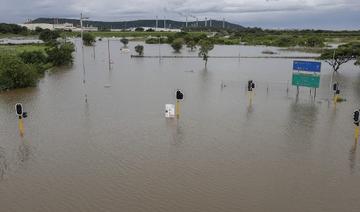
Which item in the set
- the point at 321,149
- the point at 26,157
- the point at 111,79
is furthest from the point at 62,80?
the point at 321,149

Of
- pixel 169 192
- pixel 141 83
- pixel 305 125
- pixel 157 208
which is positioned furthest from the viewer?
pixel 141 83

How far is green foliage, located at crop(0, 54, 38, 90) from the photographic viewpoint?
32281 millimetres

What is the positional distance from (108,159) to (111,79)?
79.9 feet

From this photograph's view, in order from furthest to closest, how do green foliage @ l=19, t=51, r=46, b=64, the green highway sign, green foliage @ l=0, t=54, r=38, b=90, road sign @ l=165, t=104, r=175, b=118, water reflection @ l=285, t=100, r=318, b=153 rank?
green foliage @ l=19, t=51, r=46, b=64
green foliage @ l=0, t=54, r=38, b=90
the green highway sign
road sign @ l=165, t=104, r=175, b=118
water reflection @ l=285, t=100, r=318, b=153

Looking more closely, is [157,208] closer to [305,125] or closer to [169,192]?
[169,192]

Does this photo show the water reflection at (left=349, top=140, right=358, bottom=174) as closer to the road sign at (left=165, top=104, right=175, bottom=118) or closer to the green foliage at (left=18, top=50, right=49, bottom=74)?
the road sign at (left=165, top=104, right=175, bottom=118)

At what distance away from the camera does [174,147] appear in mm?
17359

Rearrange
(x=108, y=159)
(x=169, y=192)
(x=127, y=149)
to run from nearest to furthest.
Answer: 1. (x=169, y=192)
2. (x=108, y=159)
3. (x=127, y=149)

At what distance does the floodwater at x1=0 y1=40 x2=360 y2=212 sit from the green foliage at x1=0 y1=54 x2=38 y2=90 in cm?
205

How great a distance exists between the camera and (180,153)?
54.4ft

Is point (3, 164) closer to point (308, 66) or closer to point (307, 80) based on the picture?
point (307, 80)

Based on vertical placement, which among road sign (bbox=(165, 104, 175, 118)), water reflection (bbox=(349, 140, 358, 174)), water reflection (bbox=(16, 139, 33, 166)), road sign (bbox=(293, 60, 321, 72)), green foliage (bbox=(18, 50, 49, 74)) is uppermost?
road sign (bbox=(293, 60, 321, 72))

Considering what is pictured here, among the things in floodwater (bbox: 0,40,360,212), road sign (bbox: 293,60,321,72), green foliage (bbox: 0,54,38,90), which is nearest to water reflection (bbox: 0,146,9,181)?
floodwater (bbox: 0,40,360,212)

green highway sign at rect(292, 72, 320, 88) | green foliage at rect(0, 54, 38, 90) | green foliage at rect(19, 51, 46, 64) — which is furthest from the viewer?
green foliage at rect(19, 51, 46, 64)
